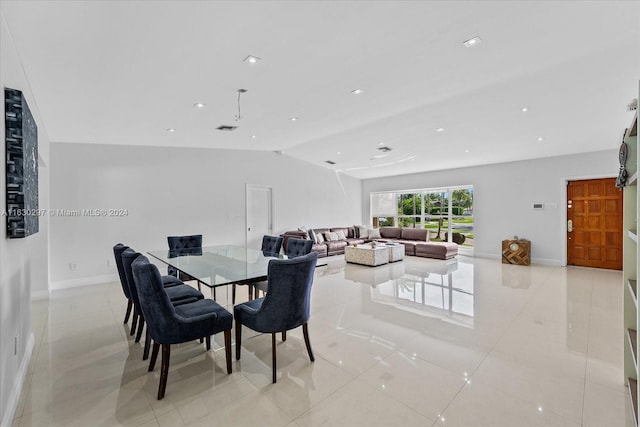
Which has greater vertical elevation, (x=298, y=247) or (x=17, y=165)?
(x=17, y=165)

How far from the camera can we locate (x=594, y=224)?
628 cm

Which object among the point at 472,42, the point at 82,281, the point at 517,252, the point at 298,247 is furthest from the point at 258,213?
the point at 517,252

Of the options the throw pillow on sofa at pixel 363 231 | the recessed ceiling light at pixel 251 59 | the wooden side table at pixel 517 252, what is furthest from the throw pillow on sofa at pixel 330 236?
the recessed ceiling light at pixel 251 59

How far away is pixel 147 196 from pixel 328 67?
4628mm

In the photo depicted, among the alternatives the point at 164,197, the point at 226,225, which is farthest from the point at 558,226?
the point at 164,197

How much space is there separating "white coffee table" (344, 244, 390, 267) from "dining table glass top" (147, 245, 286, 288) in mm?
3200

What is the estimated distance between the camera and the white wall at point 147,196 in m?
5.16

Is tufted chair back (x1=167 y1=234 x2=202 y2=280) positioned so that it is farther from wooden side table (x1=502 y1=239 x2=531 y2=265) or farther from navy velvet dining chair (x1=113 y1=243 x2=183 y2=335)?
wooden side table (x1=502 y1=239 x2=531 y2=265)

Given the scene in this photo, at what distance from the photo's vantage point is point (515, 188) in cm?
718

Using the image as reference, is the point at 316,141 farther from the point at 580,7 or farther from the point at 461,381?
the point at 461,381

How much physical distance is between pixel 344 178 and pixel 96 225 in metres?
6.86

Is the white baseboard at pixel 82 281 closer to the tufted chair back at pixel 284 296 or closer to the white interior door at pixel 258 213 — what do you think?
the white interior door at pixel 258 213

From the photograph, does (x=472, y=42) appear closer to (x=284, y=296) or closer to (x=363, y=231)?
(x=284, y=296)

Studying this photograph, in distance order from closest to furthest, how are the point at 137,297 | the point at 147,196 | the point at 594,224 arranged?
the point at 137,297, the point at 147,196, the point at 594,224
